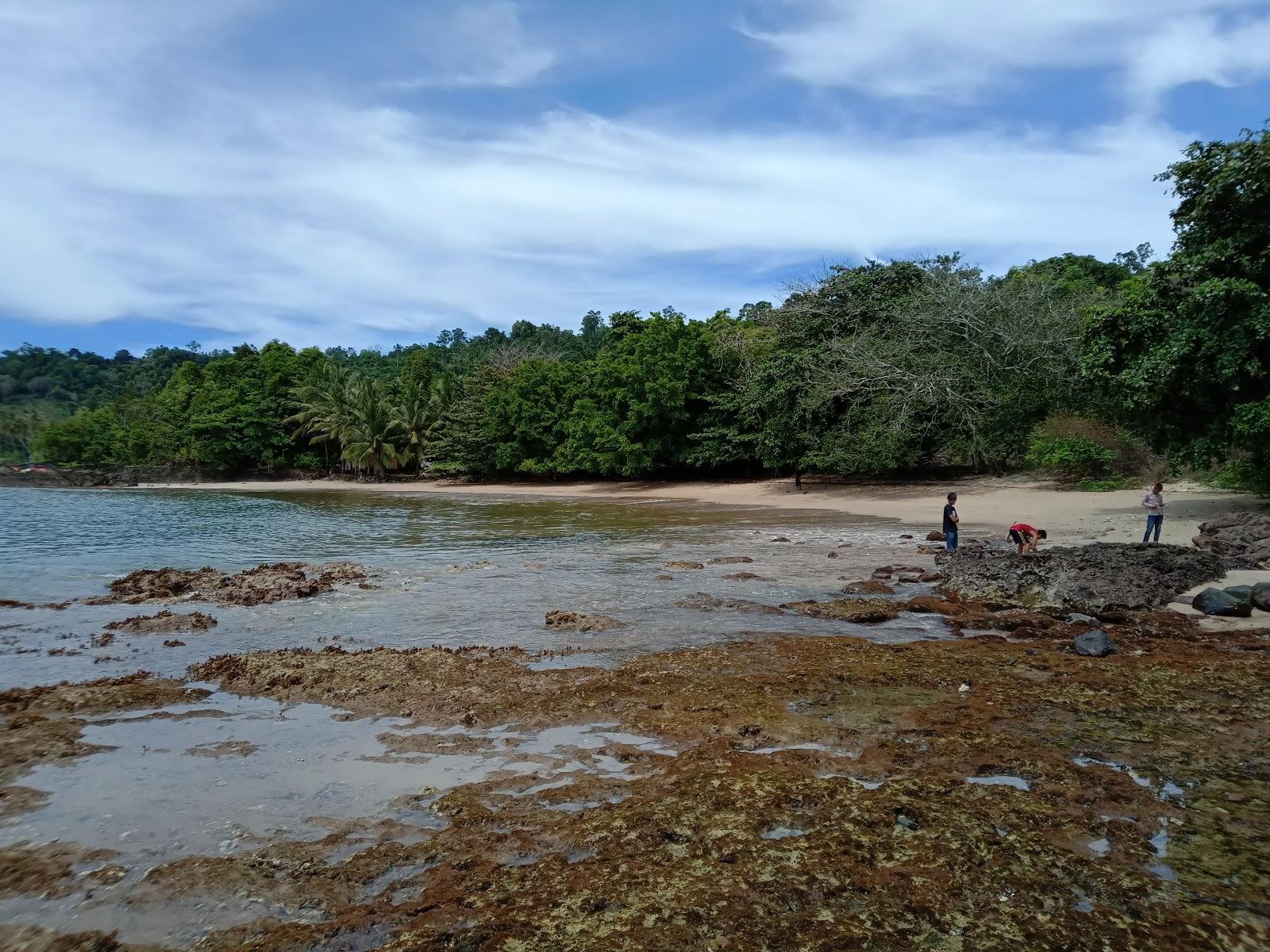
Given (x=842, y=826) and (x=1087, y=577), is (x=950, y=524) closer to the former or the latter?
(x=1087, y=577)

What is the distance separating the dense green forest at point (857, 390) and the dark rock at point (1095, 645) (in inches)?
364

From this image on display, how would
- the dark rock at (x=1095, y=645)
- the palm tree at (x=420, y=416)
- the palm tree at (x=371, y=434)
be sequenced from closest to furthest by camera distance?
1. the dark rock at (x=1095, y=645)
2. the palm tree at (x=371, y=434)
3. the palm tree at (x=420, y=416)

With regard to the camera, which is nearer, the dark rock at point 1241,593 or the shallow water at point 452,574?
the dark rock at point 1241,593

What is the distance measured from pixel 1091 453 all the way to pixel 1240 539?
13.9 meters

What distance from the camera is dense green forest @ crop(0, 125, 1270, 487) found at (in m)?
16.1

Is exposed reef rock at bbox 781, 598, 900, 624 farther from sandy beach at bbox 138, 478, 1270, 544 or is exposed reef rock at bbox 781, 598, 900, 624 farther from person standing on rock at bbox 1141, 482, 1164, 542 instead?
sandy beach at bbox 138, 478, 1270, 544

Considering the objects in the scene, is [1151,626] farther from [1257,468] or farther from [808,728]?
[1257,468]

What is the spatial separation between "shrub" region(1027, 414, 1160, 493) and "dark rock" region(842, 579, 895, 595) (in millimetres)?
16127

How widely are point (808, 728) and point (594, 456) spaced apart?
35084 millimetres

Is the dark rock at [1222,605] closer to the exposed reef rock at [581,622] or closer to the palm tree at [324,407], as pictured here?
the exposed reef rock at [581,622]

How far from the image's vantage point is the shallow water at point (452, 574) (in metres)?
9.88

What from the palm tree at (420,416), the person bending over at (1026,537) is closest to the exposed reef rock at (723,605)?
the person bending over at (1026,537)

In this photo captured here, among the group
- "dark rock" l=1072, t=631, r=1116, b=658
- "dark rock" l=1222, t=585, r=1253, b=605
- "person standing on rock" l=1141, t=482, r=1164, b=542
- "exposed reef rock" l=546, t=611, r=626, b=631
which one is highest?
"person standing on rock" l=1141, t=482, r=1164, b=542

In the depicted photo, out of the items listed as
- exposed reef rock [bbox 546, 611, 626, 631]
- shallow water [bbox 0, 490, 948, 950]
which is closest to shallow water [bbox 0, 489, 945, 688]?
shallow water [bbox 0, 490, 948, 950]
